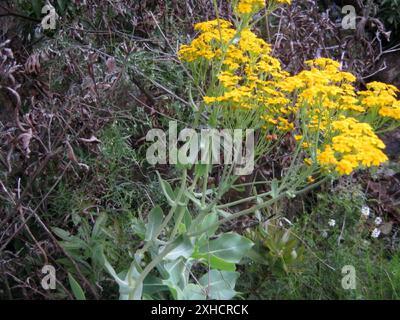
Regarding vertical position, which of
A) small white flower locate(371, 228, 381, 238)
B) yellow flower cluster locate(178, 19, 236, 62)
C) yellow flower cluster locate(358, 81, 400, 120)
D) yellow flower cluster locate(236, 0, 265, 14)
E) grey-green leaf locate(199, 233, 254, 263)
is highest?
yellow flower cluster locate(236, 0, 265, 14)

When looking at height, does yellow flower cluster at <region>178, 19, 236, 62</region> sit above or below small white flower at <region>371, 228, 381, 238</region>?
above

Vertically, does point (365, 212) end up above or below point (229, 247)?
below

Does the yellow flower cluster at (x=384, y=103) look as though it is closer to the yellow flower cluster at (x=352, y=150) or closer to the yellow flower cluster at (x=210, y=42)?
the yellow flower cluster at (x=352, y=150)

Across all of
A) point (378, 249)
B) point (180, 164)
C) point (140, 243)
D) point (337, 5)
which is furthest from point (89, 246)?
point (337, 5)

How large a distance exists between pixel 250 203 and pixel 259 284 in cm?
79

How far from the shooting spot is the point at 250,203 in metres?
3.98

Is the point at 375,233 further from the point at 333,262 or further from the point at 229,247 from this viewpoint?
the point at 229,247

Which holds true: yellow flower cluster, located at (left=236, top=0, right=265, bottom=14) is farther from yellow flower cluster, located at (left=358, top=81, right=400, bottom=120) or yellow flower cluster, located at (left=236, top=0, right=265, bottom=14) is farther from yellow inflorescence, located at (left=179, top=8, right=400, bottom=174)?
yellow flower cluster, located at (left=358, top=81, right=400, bottom=120)

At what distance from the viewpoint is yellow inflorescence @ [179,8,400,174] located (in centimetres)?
227

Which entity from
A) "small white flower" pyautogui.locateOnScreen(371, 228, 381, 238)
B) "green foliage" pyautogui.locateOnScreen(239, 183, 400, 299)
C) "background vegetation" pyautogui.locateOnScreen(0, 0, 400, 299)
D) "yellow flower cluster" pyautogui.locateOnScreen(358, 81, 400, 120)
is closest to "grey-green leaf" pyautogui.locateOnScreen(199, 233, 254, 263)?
"background vegetation" pyautogui.locateOnScreen(0, 0, 400, 299)

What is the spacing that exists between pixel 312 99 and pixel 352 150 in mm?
344

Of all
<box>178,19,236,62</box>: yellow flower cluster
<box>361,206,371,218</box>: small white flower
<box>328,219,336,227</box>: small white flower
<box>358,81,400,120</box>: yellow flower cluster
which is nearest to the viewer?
<box>358,81,400,120</box>: yellow flower cluster

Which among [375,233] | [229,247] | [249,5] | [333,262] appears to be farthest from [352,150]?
[375,233]

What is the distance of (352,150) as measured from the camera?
2.29 meters
